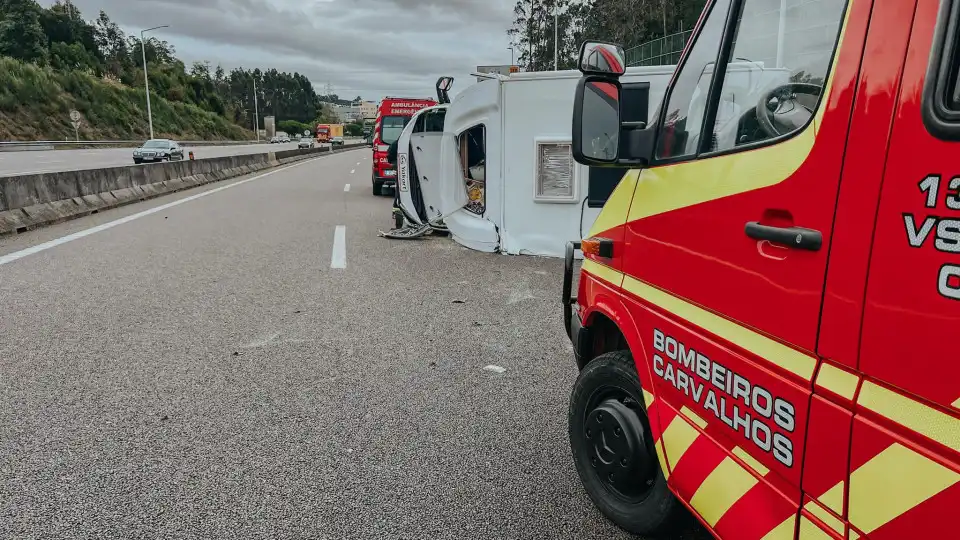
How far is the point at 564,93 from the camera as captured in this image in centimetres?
877

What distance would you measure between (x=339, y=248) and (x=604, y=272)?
7647mm

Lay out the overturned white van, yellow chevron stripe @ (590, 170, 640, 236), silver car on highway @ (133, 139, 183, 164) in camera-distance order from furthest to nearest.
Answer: silver car on highway @ (133, 139, 183, 164), the overturned white van, yellow chevron stripe @ (590, 170, 640, 236)

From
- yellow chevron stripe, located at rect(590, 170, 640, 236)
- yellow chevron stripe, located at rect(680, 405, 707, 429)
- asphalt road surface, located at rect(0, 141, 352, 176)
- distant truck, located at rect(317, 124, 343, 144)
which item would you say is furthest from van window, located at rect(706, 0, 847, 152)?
distant truck, located at rect(317, 124, 343, 144)

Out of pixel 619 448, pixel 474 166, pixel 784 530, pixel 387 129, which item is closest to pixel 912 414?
pixel 784 530

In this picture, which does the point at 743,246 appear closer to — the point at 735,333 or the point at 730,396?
the point at 735,333

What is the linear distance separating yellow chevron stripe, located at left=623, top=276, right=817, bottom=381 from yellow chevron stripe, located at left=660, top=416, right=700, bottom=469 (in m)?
0.37

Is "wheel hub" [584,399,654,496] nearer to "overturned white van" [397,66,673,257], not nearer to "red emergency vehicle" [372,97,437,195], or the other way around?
"overturned white van" [397,66,673,257]

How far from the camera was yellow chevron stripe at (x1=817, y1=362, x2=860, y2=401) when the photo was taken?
61.3 inches

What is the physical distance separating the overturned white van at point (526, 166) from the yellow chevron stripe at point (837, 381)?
21.2ft

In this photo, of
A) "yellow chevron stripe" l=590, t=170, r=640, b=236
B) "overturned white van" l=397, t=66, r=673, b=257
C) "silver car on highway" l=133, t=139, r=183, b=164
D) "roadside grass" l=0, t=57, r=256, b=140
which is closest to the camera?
"yellow chevron stripe" l=590, t=170, r=640, b=236

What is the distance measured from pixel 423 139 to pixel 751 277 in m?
9.76

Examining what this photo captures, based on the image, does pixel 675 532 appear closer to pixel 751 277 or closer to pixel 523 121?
pixel 751 277

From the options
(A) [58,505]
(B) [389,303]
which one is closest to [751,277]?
(A) [58,505]

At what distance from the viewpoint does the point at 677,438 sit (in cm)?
233
